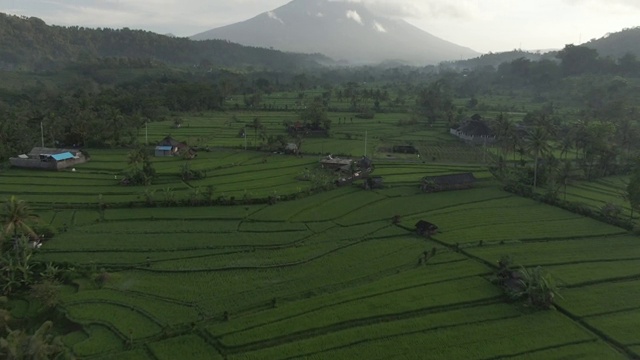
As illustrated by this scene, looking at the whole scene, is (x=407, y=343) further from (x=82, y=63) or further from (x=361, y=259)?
(x=82, y=63)

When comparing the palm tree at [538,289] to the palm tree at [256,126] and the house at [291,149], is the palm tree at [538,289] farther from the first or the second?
the palm tree at [256,126]

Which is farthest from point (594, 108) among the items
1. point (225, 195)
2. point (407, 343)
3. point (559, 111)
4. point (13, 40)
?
point (13, 40)

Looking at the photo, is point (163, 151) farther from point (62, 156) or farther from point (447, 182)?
point (447, 182)

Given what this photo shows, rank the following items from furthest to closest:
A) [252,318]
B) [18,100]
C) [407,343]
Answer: [18,100] → [252,318] → [407,343]

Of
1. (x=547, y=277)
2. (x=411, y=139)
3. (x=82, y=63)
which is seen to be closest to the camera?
(x=547, y=277)

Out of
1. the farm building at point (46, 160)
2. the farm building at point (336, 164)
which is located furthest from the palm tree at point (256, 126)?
the farm building at point (46, 160)

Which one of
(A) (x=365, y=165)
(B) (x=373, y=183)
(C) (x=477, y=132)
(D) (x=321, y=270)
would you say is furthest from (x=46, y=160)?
(C) (x=477, y=132)
